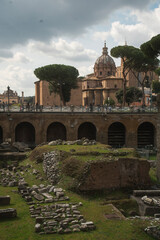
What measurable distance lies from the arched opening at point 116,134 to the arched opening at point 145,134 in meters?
1.65

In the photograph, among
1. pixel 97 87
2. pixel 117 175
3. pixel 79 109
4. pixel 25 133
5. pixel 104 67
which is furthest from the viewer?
pixel 104 67

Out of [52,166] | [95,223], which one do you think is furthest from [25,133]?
[95,223]

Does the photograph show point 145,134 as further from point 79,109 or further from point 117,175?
point 117,175

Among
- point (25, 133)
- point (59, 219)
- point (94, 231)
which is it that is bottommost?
point (94, 231)

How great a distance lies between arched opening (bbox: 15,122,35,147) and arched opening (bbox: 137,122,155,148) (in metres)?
10.5

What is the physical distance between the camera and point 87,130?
28.5 m

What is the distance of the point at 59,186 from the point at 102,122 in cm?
1369

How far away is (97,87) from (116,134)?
36846 mm

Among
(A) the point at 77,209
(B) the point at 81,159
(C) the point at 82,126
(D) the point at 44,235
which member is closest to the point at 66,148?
(B) the point at 81,159

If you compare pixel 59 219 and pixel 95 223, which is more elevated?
pixel 59 219

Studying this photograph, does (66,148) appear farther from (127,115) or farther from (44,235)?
(127,115)

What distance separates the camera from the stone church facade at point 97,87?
57.7 meters

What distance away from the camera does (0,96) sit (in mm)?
102500

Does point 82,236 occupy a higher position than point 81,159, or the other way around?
point 81,159
